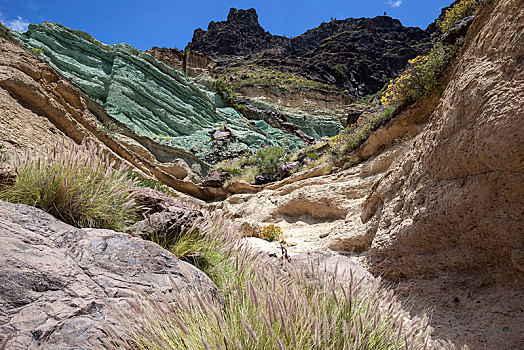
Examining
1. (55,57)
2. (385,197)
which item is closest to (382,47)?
(55,57)

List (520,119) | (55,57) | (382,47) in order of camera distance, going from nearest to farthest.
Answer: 1. (520,119)
2. (55,57)
3. (382,47)

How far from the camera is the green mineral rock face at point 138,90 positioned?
2117 centimetres

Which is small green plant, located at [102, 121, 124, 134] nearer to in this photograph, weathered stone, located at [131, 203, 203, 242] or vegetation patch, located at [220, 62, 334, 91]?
weathered stone, located at [131, 203, 203, 242]

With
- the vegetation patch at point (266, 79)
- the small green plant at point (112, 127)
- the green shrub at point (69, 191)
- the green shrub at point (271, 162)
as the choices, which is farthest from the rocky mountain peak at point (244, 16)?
the green shrub at point (69, 191)

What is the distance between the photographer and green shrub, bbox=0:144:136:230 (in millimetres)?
2992

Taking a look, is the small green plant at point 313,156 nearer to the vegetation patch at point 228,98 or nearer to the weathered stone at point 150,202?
the weathered stone at point 150,202

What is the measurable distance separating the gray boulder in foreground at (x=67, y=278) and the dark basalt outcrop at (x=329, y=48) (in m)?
61.2

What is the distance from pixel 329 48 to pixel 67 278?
86811 millimetres

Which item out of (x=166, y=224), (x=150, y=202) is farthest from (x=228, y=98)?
(x=166, y=224)

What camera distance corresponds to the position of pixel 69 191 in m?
3.09

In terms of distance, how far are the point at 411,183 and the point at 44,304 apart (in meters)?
4.18

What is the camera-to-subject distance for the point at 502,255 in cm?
282

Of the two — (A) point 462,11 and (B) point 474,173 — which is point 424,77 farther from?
(B) point 474,173

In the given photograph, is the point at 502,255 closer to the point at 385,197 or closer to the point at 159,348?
the point at 385,197
